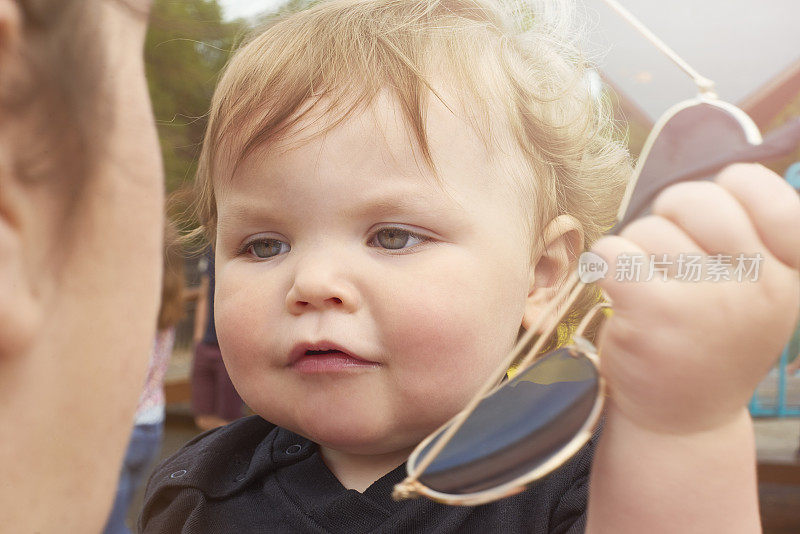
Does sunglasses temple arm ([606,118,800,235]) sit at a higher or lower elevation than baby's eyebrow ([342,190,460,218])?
higher

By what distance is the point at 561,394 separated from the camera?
0.42 m

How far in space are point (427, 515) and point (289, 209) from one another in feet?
0.89

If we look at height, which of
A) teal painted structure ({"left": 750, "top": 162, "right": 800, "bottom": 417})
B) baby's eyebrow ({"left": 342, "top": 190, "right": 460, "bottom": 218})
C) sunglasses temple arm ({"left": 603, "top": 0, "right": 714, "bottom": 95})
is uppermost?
sunglasses temple arm ({"left": 603, "top": 0, "right": 714, "bottom": 95})

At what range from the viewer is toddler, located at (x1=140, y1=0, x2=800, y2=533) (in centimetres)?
48

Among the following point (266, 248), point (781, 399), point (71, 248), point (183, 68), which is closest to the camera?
point (71, 248)

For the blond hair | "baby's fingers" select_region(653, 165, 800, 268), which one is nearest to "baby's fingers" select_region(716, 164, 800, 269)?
"baby's fingers" select_region(653, 165, 800, 268)

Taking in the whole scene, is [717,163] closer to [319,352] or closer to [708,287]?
[708,287]

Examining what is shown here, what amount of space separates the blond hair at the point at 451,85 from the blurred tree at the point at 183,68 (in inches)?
1.3

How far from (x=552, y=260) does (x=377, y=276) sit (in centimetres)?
15

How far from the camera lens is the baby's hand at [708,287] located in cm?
42

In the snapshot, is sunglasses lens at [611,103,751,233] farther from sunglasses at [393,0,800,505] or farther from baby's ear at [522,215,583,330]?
baby's ear at [522,215,583,330]

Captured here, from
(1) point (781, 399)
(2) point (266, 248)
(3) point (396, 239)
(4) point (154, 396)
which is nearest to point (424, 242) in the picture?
(3) point (396, 239)

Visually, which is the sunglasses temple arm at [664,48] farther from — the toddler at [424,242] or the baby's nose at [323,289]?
the baby's nose at [323,289]

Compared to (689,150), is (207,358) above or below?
below
